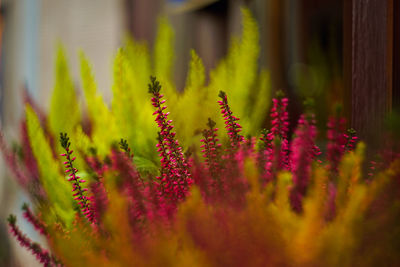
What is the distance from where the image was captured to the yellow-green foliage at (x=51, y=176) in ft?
1.27

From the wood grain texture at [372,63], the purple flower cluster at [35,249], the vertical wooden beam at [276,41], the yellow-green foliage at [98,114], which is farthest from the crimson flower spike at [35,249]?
the vertical wooden beam at [276,41]

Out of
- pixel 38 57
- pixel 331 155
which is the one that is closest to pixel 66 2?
pixel 38 57

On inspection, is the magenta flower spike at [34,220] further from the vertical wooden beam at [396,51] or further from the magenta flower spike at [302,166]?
the vertical wooden beam at [396,51]

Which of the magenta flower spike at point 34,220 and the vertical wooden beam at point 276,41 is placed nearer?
the magenta flower spike at point 34,220

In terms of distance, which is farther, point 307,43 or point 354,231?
point 307,43

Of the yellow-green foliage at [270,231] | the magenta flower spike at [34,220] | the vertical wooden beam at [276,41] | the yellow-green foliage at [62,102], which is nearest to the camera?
the yellow-green foliage at [270,231]

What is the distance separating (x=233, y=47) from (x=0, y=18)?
68.4 inches

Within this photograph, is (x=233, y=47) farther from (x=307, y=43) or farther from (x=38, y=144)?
(x=307, y=43)

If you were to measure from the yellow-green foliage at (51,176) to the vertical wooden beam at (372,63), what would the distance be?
0.25m

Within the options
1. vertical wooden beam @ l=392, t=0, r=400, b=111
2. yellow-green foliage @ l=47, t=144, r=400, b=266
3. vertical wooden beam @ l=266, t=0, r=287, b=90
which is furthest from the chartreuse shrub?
vertical wooden beam @ l=266, t=0, r=287, b=90

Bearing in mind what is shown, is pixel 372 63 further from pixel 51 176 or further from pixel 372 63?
pixel 51 176

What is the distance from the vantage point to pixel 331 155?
33 centimetres

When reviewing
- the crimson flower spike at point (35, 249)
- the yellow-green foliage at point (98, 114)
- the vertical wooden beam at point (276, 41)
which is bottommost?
the crimson flower spike at point (35, 249)

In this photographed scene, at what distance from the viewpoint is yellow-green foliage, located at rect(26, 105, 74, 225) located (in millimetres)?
387
